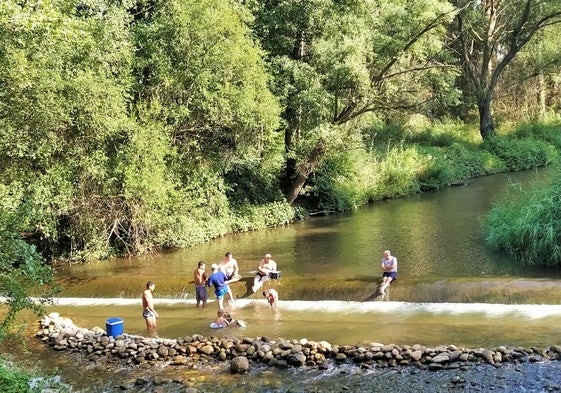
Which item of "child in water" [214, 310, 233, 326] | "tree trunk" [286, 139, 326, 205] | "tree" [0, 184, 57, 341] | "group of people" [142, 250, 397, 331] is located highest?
"tree trunk" [286, 139, 326, 205]

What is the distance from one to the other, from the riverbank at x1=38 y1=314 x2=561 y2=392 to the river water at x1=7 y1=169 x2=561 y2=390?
3.46 ft

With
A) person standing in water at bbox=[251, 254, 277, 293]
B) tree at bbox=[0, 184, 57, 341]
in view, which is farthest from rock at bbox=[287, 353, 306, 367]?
person standing in water at bbox=[251, 254, 277, 293]

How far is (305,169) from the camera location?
28.8 meters

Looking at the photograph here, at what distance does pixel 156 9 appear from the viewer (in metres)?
24.6

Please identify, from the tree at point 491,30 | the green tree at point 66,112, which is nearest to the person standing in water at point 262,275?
the green tree at point 66,112

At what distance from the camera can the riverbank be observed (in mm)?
10609

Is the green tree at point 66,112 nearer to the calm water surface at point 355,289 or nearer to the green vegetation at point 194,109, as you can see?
the green vegetation at point 194,109

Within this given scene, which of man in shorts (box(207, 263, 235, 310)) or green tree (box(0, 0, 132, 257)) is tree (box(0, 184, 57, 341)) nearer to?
man in shorts (box(207, 263, 235, 310))

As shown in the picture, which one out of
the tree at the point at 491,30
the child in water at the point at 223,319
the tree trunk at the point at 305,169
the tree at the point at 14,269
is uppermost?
the tree at the point at 491,30

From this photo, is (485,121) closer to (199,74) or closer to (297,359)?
(199,74)

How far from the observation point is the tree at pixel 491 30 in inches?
1666

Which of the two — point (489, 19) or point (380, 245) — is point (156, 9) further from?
point (489, 19)

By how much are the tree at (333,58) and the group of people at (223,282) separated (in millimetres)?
11470

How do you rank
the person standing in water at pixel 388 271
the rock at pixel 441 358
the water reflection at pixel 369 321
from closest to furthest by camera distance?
the rock at pixel 441 358
the water reflection at pixel 369 321
the person standing in water at pixel 388 271
